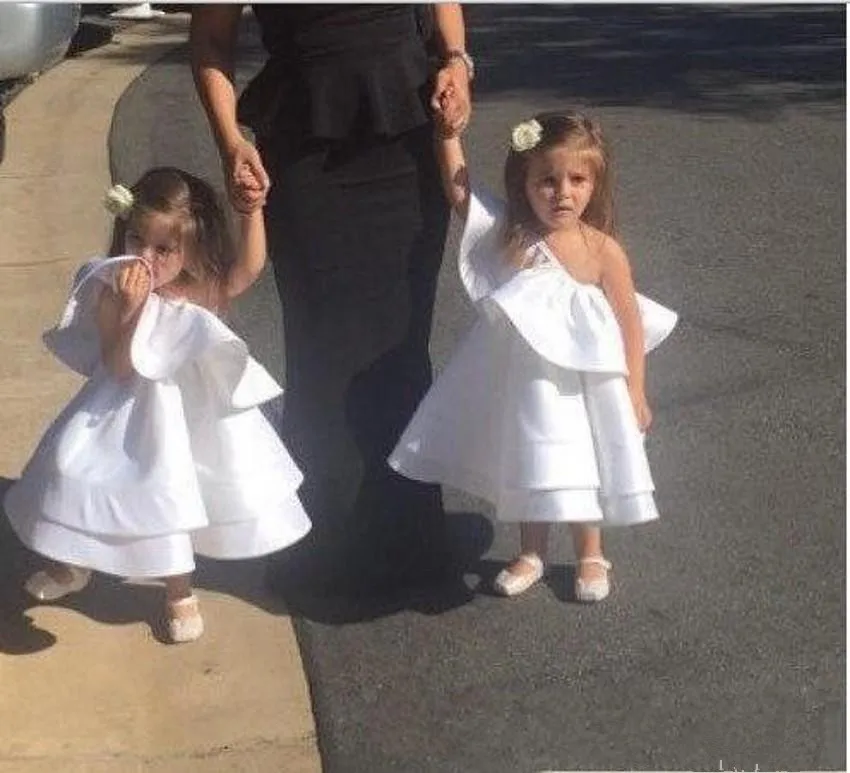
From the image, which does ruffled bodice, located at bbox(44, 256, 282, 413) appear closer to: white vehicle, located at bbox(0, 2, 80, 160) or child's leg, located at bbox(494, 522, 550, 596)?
child's leg, located at bbox(494, 522, 550, 596)

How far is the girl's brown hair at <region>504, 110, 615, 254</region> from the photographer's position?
13.1 ft

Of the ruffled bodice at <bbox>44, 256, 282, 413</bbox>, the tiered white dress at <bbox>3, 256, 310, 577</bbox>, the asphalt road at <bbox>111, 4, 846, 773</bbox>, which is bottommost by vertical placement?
the asphalt road at <bbox>111, 4, 846, 773</bbox>

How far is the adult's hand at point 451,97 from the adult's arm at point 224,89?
37 cm

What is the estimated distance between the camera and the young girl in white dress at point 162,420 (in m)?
3.81

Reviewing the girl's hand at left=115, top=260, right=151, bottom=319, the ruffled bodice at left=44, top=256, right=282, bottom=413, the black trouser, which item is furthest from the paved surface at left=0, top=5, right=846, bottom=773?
the girl's hand at left=115, top=260, right=151, bottom=319

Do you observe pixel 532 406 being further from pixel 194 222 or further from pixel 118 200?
pixel 118 200

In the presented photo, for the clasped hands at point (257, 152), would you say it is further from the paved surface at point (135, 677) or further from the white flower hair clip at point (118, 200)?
the paved surface at point (135, 677)

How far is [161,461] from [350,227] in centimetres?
61

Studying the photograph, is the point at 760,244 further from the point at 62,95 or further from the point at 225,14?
the point at 62,95

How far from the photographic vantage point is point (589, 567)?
4.27 metres

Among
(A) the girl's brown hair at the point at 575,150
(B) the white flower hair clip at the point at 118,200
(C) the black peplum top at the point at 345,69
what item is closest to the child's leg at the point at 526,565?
(A) the girl's brown hair at the point at 575,150

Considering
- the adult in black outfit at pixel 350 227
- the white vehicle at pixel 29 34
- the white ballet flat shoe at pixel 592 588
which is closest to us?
the adult in black outfit at pixel 350 227

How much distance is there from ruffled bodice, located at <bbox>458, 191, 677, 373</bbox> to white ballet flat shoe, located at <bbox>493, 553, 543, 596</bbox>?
1.83 ft

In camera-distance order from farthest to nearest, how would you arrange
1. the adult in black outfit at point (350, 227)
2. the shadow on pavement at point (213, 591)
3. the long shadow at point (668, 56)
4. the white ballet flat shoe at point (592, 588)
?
the long shadow at point (668, 56) → the white ballet flat shoe at point (592, 588) → the shadow on pavement at point (213, 591) → the adult in black outfit at point (350, 227)
